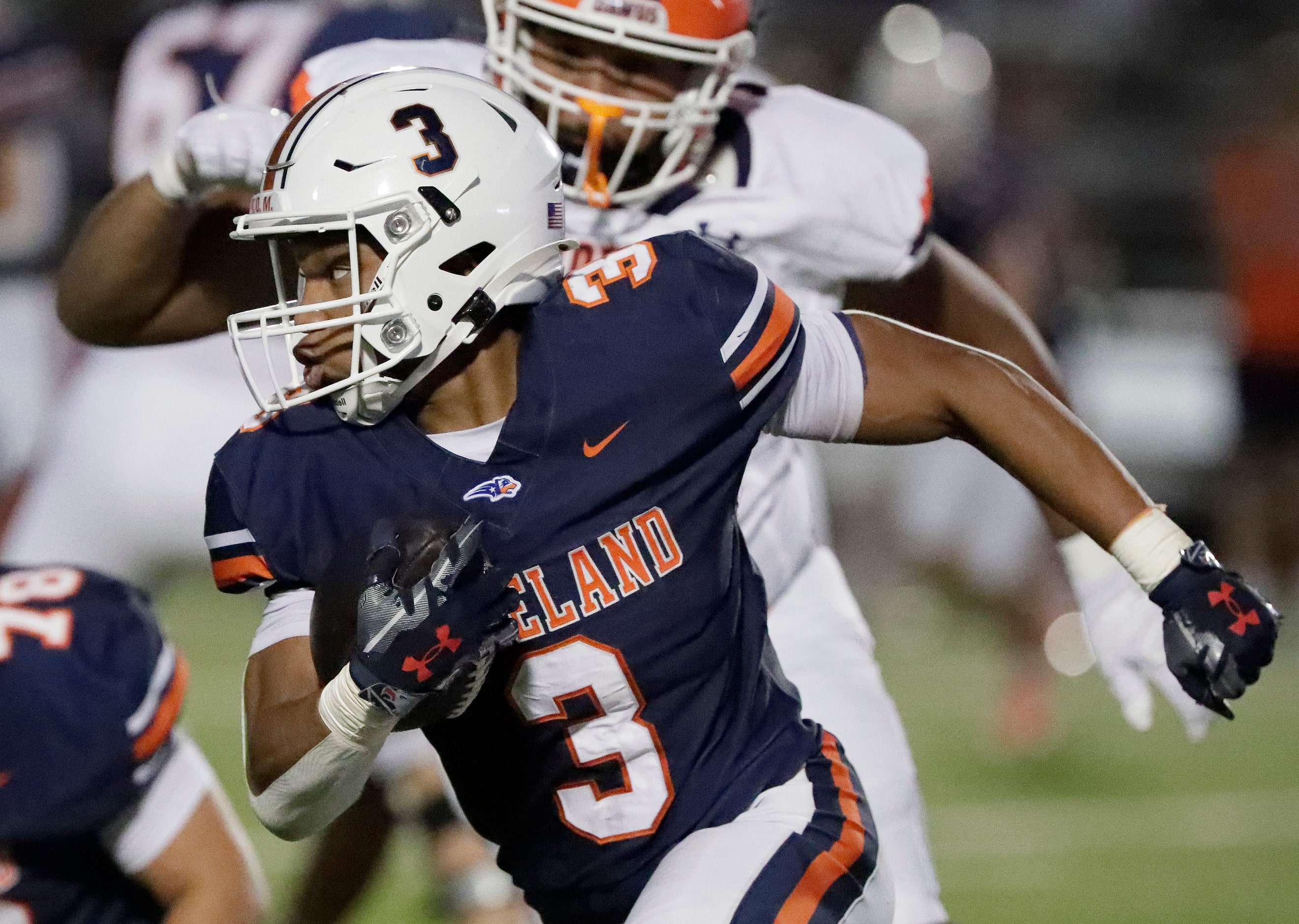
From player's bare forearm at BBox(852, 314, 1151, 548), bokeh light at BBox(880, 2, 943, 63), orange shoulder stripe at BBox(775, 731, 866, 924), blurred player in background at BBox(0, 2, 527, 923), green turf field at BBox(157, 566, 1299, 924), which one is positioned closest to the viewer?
orange shoulder stripe at BBox(775, 731, 866, 924)

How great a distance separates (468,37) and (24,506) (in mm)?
1393

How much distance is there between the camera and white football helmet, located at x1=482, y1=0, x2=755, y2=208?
9.32 ft

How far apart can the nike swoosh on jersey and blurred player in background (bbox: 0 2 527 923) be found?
132cm

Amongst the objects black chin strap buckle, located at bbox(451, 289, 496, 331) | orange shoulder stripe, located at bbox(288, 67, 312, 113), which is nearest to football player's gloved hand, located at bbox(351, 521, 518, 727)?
black chin strap buckle, located at bbox(451, 289, 496, 331)

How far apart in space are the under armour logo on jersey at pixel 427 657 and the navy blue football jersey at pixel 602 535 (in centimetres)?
24

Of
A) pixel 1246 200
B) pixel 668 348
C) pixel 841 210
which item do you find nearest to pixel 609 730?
pixel 668 348

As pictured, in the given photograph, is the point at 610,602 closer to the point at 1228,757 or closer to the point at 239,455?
the point at 239,455

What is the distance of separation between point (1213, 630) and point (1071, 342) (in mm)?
6445

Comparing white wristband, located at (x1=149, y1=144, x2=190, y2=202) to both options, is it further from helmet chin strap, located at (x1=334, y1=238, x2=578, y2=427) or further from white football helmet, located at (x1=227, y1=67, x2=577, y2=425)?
helmet chin strap, located at (x1=334, y1=238, x2=578, y2=427)

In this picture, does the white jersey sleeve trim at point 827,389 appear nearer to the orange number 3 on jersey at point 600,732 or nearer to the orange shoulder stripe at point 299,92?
the orange number 3 on jersey at point 600,732

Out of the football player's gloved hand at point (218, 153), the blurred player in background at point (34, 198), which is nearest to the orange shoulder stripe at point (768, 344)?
the football player's gloved hand at point (218, 153)

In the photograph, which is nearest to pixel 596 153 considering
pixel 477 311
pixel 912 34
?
pixel 477 311

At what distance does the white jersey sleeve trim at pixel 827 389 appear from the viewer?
2.41 m

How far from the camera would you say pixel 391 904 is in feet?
14.4
